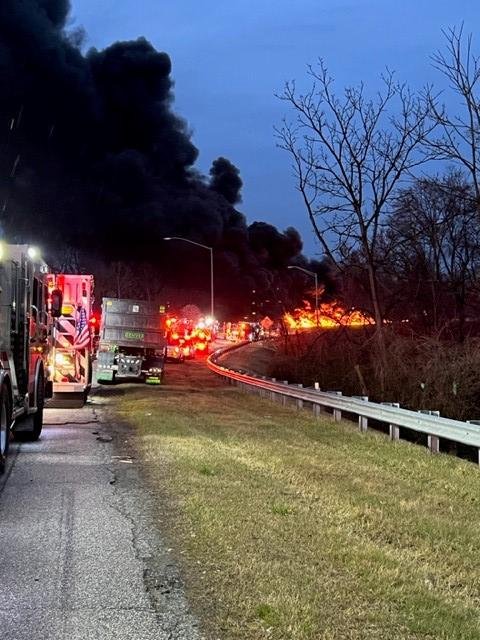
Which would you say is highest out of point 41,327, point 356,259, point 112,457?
point 356,259

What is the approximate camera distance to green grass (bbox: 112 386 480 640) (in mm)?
3898

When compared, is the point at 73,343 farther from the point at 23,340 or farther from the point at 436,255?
the point at 436,255

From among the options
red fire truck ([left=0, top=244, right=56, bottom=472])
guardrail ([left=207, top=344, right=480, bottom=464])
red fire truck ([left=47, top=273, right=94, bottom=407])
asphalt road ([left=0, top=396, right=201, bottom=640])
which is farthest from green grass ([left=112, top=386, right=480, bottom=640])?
red fire truck ([left=47, top=273, right=94, bottom=407])

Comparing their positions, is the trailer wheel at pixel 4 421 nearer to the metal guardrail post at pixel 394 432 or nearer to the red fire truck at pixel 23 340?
the red fire truck at pixel 23 340

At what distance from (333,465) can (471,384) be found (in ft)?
18.6

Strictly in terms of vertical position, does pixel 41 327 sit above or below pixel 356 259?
below

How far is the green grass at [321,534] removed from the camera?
3898 millimetres

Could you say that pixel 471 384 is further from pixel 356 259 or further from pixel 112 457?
pixel 356 259

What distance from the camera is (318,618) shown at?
385 cm

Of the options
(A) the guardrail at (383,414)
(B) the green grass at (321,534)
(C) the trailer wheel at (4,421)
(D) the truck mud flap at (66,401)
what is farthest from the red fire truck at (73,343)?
(C) the trailer wheel at (4,421)

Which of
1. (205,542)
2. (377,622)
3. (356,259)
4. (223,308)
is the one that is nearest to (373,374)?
(356,259)

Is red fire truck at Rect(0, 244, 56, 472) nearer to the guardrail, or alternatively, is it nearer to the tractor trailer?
the guardrail

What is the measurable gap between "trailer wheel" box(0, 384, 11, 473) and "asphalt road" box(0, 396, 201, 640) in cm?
22

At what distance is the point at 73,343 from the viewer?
15688 mm
